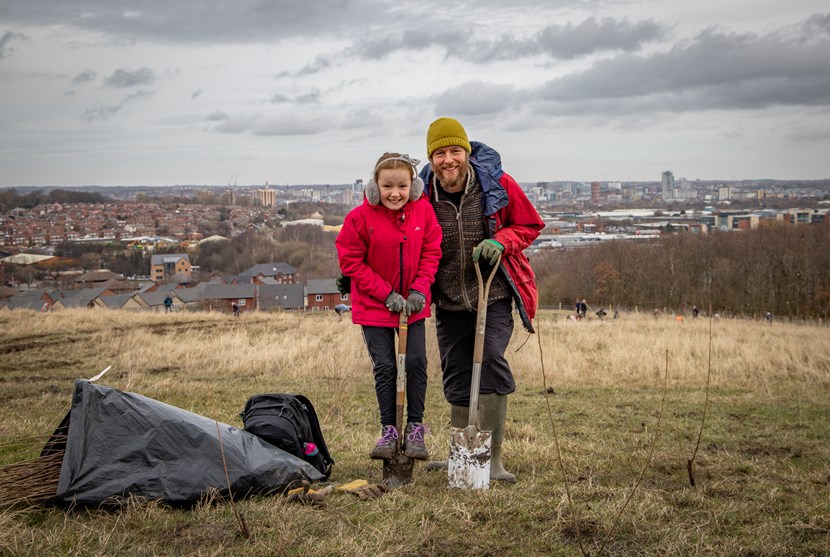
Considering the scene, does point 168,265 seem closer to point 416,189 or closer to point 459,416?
point 459,416

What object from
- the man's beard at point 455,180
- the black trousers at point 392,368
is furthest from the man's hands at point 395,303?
the man's beard at point 455,180

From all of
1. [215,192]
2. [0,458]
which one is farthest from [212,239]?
[0,458]

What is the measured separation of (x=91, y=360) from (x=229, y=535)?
8824mm

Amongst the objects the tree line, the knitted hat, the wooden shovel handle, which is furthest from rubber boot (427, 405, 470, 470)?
the tree line

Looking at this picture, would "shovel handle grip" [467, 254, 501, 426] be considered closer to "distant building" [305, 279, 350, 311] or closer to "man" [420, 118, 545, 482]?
"man" [420, 118, 545, 482]

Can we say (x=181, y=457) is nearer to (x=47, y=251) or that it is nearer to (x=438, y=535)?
(x=438, y=535)

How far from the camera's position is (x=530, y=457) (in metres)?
5.07

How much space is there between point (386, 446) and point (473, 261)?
3.89 ft

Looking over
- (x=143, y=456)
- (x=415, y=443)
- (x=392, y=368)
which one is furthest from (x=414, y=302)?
(x=143, y=456)

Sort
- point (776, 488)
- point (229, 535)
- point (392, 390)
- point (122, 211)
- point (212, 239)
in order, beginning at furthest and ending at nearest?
point (122, 211)
point (212, 239)
point (392, 390)
point (776, 488)
point (229, 535)

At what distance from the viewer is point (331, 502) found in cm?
388

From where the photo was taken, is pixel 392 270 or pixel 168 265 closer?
pixel 392 270

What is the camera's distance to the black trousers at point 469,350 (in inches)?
180

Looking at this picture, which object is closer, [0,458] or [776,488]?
[776,488]
